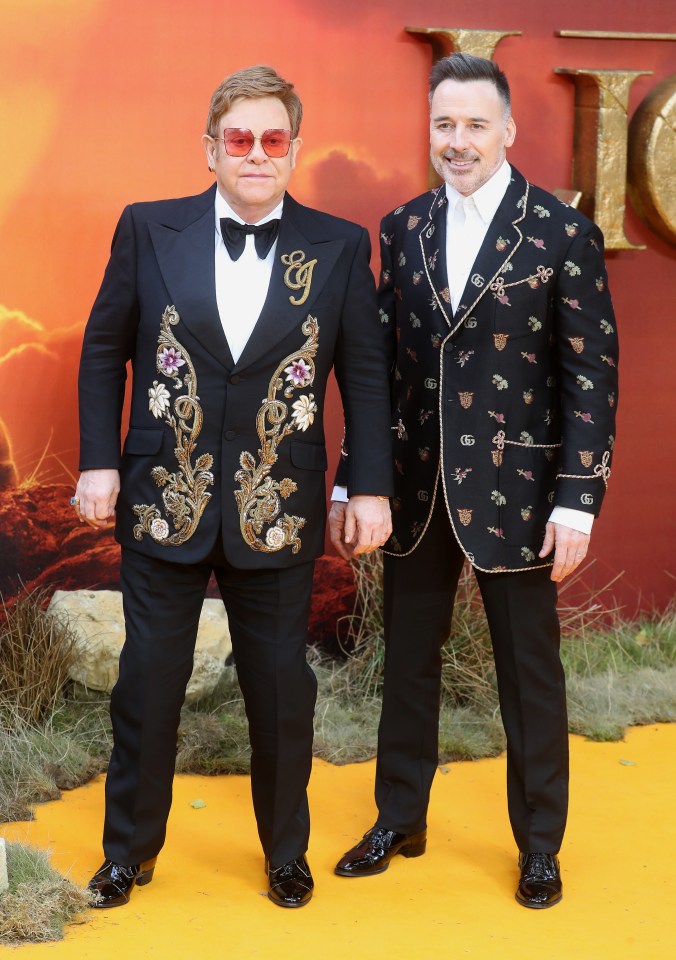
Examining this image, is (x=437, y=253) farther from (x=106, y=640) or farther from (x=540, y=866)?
(x=106, y=640)

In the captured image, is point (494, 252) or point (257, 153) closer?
point (257, 153)

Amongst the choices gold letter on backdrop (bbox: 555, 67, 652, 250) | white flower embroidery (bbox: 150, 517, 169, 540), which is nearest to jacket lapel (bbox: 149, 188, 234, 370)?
white flower embroidery (bbox: 150, 517, 169, 540)

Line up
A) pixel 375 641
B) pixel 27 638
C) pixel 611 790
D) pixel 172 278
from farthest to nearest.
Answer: pixel 375 641 → pixel 27 638 → pixel 611 790 → pixel 172 278

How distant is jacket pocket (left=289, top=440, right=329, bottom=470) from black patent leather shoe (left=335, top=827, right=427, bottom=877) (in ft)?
3.42

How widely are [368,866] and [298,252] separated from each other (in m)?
1.57

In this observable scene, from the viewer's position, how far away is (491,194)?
2971mm

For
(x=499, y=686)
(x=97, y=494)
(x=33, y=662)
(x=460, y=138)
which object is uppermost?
(x=460, y=138)

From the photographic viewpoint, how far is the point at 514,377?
9.70 feet

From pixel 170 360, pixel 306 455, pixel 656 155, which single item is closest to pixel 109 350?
pixel 170 360

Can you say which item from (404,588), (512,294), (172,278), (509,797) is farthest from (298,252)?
(509,797)

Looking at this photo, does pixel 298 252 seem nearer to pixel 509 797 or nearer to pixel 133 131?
pixel 509 797

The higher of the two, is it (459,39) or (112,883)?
(459,39)

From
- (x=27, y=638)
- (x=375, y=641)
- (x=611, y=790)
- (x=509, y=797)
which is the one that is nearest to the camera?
(x=509, y=797)

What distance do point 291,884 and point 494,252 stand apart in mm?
1593
